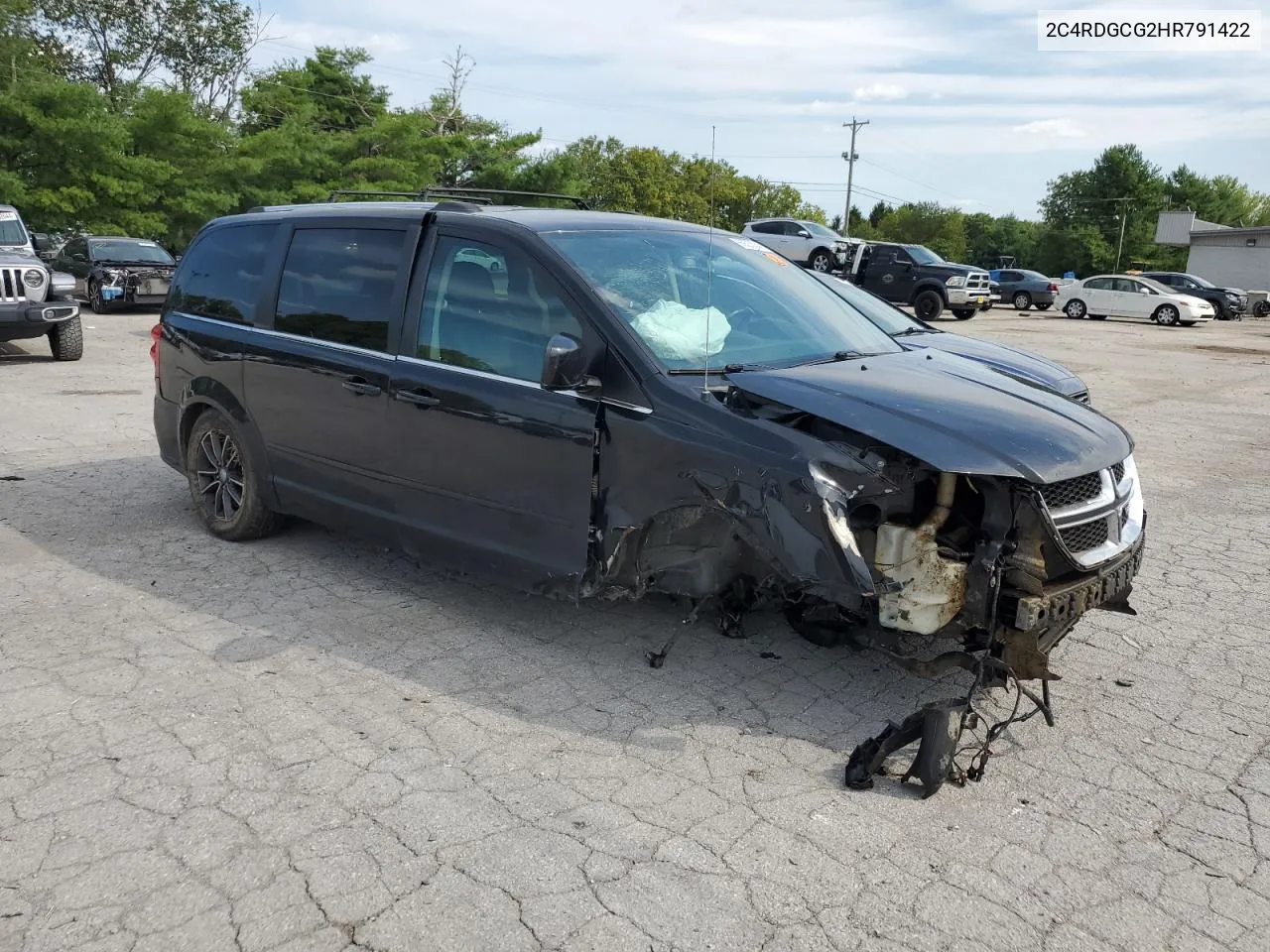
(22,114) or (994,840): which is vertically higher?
(22,114)

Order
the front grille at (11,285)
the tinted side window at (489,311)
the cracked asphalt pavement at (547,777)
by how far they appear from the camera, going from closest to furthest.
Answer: the cracked asphalt pavement at (547,777) → the tinted side window at (489,311) → the front grille at (11,285)

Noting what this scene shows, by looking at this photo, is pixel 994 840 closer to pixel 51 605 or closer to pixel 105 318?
pixel 51 605

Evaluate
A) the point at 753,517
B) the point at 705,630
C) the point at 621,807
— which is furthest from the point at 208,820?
the point at 705,630

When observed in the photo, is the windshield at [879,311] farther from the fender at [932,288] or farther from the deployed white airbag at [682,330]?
the fender at [932,288]

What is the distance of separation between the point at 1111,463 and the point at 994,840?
4.81 ft

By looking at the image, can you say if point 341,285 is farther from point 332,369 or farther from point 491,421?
point 491,421

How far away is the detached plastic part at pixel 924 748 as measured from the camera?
3.23m

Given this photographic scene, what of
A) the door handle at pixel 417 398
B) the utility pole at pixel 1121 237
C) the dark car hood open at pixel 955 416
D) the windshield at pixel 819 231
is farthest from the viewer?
the utility pole at pixel 1121 237

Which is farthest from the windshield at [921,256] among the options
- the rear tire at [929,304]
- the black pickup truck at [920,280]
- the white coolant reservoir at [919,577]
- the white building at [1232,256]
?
the white building at [1232,256]

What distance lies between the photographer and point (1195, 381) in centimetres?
1512

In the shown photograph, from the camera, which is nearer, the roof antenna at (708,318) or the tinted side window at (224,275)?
the roof antenna at (708,318)

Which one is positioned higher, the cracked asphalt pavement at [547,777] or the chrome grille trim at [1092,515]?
the chrome grille trim at [1092,515]

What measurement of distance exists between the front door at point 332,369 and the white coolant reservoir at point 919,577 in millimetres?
2334

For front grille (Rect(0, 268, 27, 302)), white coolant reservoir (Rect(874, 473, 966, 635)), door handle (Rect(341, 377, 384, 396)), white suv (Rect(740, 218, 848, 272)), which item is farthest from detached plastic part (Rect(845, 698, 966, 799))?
white suv (Rect(740, 218, 848, 272))
